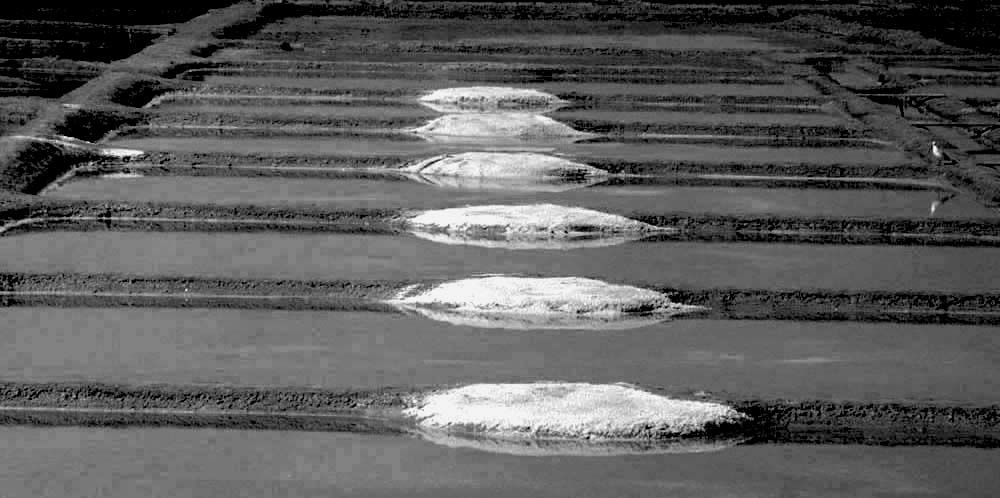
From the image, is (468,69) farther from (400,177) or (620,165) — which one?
(400,177)

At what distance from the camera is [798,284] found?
166 inches

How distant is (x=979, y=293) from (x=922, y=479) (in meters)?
1.43

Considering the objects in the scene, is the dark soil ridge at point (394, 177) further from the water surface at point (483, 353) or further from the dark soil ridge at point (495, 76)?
the dark soil ridge at point (495, 76)

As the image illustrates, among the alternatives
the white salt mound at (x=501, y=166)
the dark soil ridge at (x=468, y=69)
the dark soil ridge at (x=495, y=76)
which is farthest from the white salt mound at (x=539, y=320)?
the dark soil ridge at (x=468, y=69)

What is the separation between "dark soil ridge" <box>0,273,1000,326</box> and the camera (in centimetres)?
392

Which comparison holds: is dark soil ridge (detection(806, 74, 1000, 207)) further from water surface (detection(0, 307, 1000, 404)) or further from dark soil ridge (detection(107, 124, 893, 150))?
water surface (detection(0, 307, 1000, 404))

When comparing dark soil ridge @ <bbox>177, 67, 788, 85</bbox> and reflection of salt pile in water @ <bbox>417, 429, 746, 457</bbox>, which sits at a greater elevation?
dark soil ridge @ <bbox>177, 67, 788, 85</bbox>

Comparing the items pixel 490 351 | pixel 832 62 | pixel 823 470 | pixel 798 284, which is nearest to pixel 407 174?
pixel 798 284

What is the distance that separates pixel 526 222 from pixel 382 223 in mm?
426

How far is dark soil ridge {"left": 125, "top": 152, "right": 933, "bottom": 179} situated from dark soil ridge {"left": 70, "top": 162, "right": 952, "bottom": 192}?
4cm

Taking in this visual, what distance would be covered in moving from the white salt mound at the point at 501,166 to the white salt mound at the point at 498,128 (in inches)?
21.7

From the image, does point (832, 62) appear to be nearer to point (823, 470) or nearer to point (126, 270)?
point (126, 270)

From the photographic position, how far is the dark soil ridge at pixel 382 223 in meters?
4.77

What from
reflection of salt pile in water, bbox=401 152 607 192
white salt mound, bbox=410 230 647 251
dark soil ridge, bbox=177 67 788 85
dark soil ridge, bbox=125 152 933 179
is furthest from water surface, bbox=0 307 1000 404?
dark soil ridge, bbox=177 67 788 85
